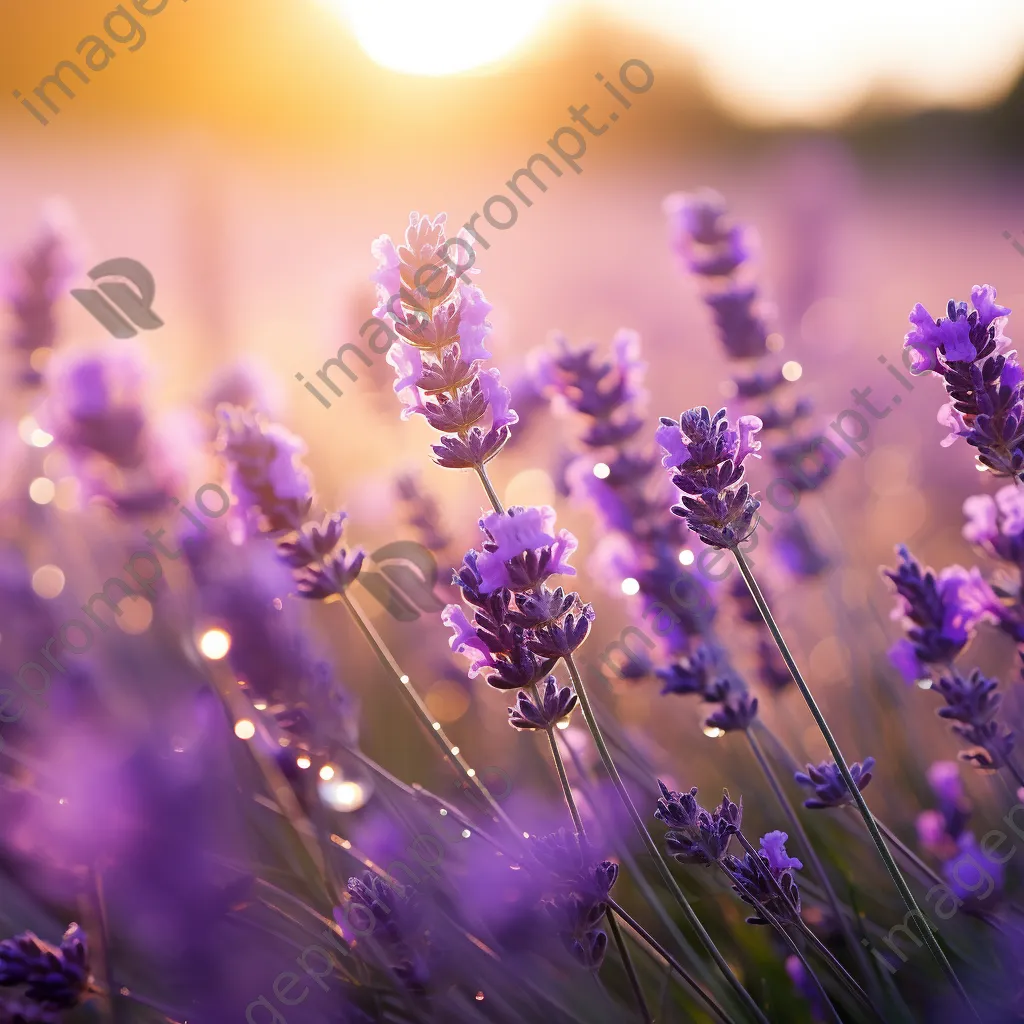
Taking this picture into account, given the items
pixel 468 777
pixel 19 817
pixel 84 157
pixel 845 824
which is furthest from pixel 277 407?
pixel 84 157

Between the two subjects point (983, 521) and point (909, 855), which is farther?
point (983, 521)

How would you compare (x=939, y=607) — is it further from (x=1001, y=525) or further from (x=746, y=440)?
(x=746, y=440)

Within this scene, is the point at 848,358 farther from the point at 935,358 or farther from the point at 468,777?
the point at 468,777

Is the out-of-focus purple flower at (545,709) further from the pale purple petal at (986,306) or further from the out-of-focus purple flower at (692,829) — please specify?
the pale purple petal at (986,306)

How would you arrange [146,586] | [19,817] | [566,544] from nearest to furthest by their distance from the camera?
[566,544] → [19,817] → [146,586]

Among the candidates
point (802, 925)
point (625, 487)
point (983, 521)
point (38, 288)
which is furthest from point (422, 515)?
point (38, 288)

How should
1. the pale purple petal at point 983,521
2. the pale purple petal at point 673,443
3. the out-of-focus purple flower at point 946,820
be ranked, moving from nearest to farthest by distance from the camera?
1. the pale purple petal at point 673,443
2. the pale purple petal at point 983,521
3. the out-of-focus purple flower at point 946,820

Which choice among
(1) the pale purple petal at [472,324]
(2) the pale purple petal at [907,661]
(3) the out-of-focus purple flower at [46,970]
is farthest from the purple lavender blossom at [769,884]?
(3) the out-of-focus purple flower at [46,970]
